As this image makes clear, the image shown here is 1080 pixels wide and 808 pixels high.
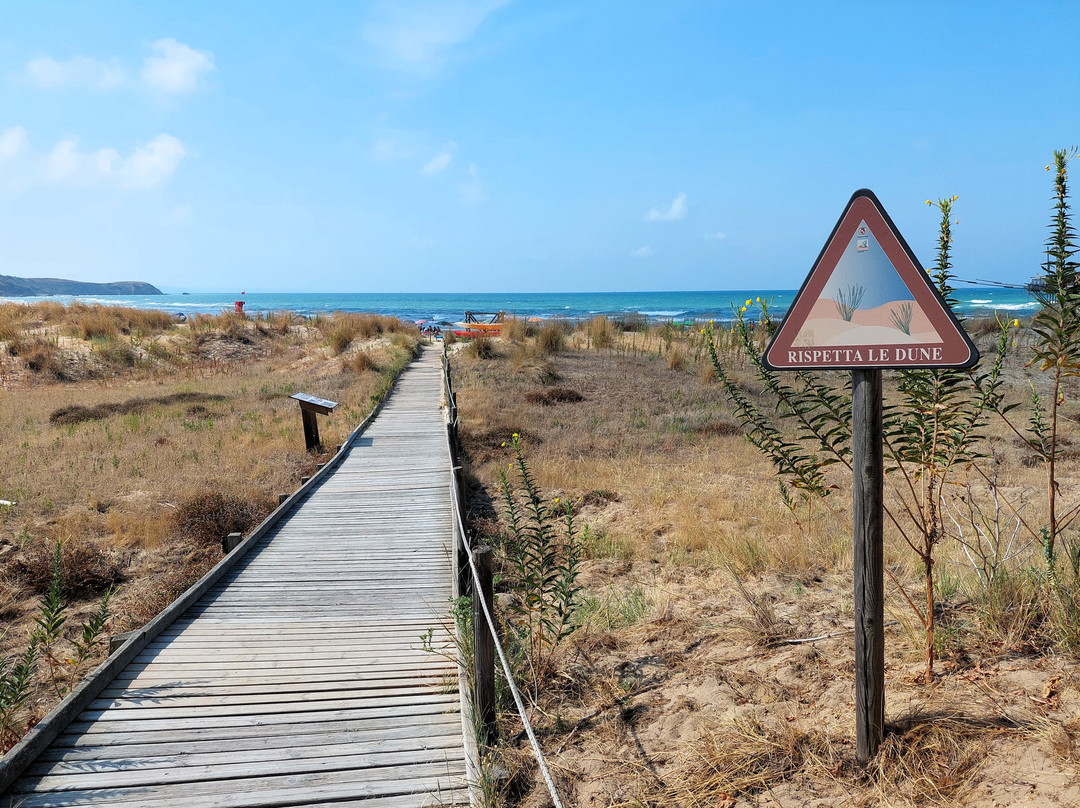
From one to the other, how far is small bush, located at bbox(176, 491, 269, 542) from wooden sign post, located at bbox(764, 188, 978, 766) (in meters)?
7.17

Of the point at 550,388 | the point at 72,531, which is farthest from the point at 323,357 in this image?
the point at 72,531

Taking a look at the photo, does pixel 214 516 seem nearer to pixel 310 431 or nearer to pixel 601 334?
pixel 310 431

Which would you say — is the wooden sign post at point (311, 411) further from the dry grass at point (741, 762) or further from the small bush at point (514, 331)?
the small bush at point (514, 331)

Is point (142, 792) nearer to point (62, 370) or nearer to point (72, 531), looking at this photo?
point (72, 531)

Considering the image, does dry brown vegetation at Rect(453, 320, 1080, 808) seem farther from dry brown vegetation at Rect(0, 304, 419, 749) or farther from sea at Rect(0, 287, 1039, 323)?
sea at Rect(0, 287, 1039, 323)

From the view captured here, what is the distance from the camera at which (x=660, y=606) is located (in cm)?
506

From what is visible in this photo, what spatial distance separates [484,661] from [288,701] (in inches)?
50.1

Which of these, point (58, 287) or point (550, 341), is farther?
point (58, 287)

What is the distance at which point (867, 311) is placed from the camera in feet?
8.02

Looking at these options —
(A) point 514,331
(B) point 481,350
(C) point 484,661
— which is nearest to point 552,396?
(B) point 481,350

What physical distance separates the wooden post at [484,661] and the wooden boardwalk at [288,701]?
20 centimetres

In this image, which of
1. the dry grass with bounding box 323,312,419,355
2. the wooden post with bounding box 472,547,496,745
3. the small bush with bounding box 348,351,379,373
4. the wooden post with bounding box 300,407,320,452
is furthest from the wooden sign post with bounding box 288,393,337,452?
the dry grass with bounding box 323,312,419,355

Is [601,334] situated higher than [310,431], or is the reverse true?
[601,334]

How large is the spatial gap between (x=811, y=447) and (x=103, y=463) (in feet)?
36.4
